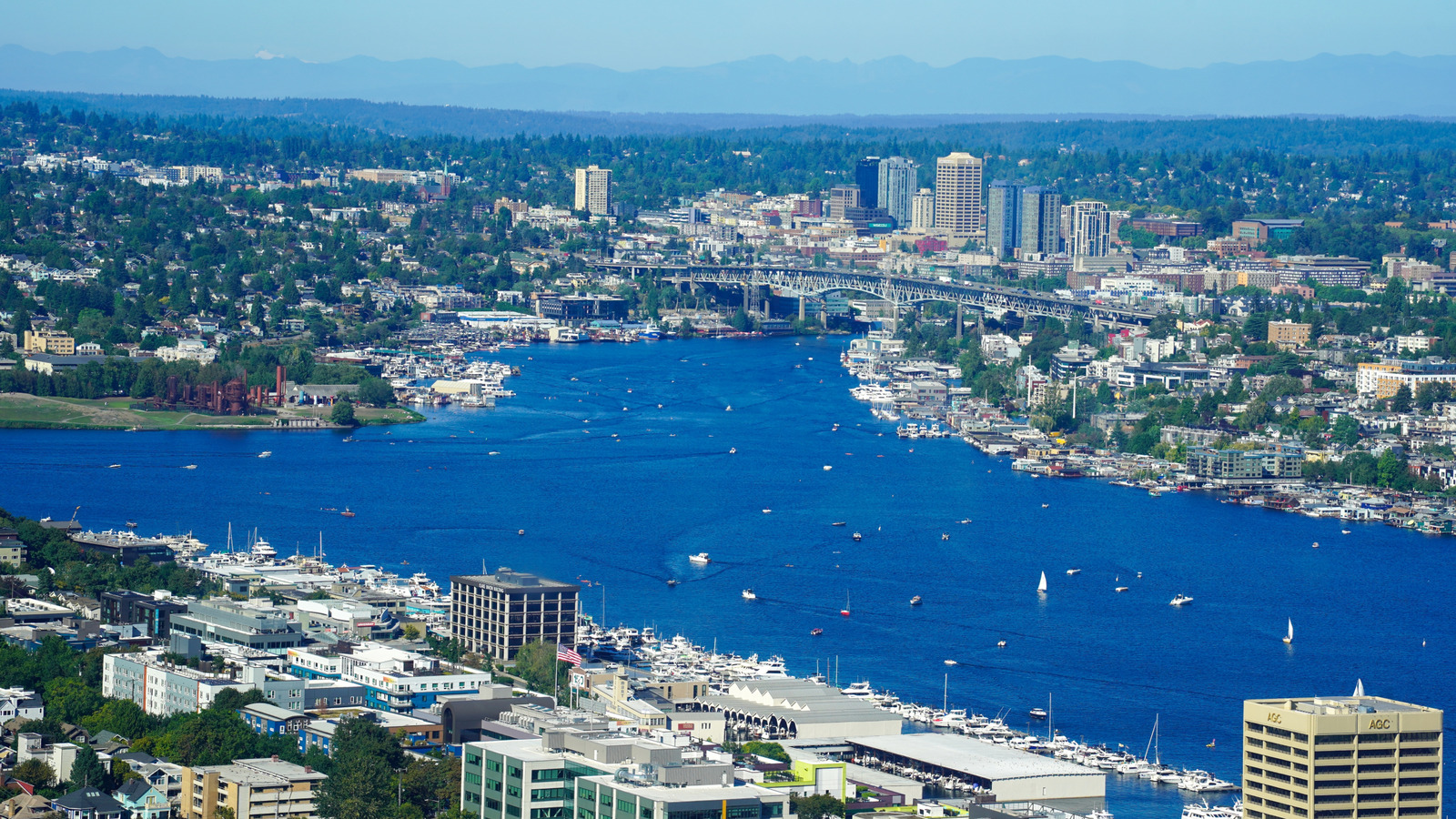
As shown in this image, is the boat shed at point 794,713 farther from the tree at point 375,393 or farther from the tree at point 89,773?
the tree at point 375,393

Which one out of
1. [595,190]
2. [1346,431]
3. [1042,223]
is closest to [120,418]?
[1346,431]

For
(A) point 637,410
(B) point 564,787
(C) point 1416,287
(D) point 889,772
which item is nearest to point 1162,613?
(D) point 889,772

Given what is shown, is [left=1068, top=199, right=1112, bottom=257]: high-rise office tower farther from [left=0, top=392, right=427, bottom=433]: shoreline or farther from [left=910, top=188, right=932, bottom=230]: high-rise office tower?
[left=0, top=392, right=427, bottom=433]: shoreline

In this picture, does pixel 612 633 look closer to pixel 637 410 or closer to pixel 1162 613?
pixel 1162 613

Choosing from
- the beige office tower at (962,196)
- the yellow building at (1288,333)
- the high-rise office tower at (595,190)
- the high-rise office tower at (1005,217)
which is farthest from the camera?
the high-rise office tower at (595,190)

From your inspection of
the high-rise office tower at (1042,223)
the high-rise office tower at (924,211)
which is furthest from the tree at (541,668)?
the high-rise office tower at (924,211)

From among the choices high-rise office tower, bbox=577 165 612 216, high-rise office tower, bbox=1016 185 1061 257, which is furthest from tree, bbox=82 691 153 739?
high-rise office tower, bbox=577 165 612 216
